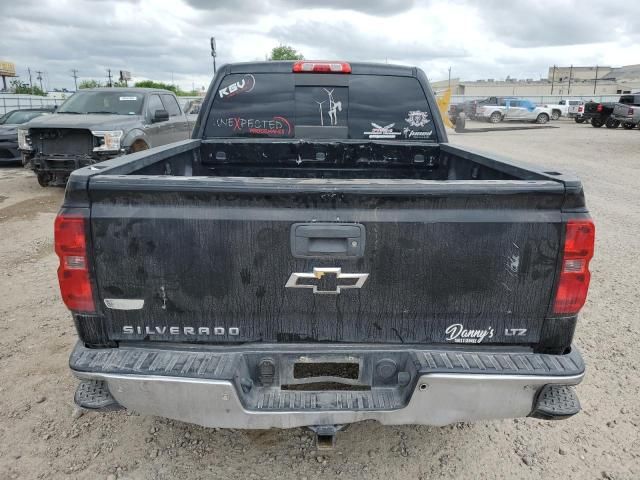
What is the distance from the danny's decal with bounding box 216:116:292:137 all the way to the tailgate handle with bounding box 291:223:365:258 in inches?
83.5

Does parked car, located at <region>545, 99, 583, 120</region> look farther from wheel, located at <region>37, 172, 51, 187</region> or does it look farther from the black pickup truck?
the black pickup truck

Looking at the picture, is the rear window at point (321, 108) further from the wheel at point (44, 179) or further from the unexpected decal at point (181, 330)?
the wheel at point (44, 179)

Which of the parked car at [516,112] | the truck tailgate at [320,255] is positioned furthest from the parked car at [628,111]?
the truck tailgate at [320,255]

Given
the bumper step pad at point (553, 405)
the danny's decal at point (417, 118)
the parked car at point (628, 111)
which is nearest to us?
the bumper step pad at point (553, 405)

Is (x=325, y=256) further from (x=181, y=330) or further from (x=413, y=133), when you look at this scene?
(x=413, y=133)

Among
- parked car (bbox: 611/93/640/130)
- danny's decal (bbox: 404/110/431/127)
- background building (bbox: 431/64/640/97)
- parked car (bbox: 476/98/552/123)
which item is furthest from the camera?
background building (bbox: 431/64/640/97)

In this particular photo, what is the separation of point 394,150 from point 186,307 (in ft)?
7.98

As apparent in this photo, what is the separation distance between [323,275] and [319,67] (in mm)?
2315

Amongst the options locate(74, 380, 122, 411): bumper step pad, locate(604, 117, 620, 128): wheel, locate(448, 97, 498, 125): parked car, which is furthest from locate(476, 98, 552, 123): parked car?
locate(74, 380, 122, 411): bumper step pad

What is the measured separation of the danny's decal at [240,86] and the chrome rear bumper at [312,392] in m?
2.42

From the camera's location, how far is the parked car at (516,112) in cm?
3703

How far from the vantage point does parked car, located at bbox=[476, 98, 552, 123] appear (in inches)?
1458

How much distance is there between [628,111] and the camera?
2644cm

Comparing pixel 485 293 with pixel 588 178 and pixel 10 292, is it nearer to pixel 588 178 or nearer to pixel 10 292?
pixel 10 292
